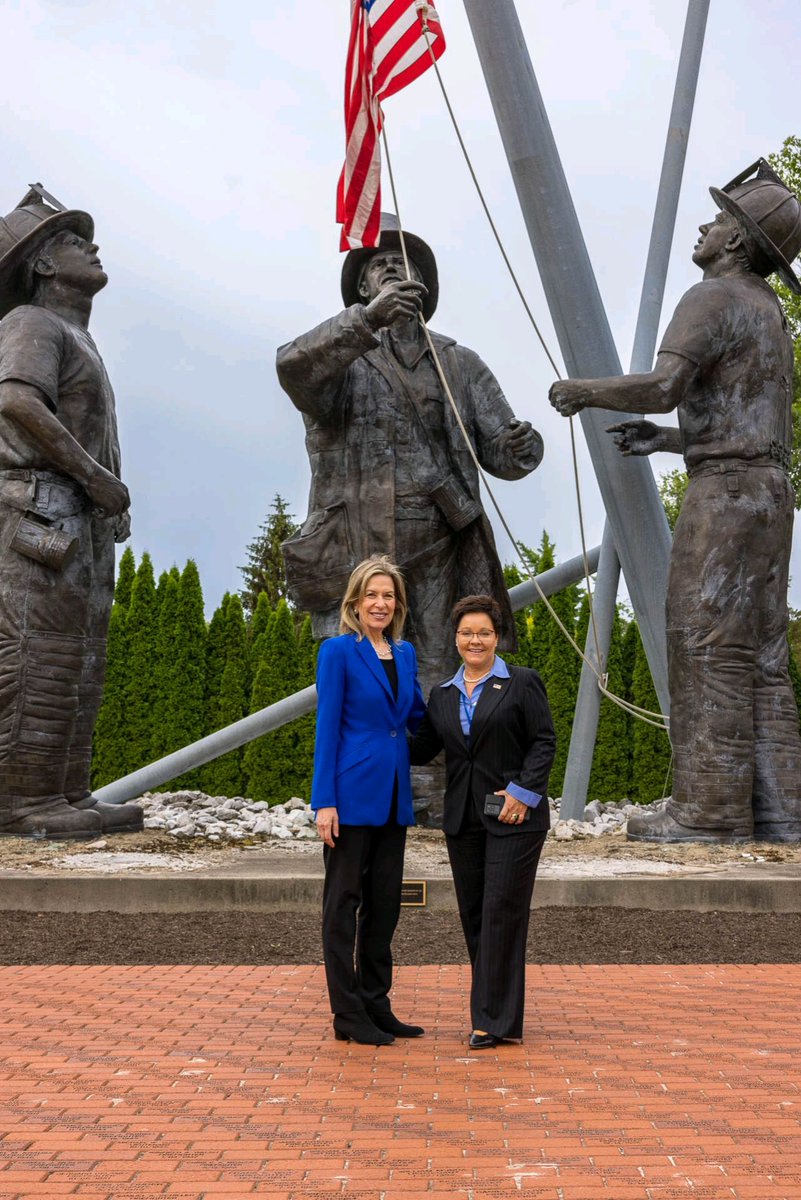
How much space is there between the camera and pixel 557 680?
13367mm

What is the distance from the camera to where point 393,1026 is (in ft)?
13.5

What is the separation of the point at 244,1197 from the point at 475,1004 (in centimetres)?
142

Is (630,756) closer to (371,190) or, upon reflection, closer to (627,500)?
(627,500)

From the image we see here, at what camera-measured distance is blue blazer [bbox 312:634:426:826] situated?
4.08m

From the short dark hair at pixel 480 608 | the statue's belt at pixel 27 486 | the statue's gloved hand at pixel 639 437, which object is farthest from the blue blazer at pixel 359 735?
the statue's gloved hand at pixel 639 437

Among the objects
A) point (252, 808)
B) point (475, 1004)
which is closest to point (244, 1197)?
point (475, 1004)

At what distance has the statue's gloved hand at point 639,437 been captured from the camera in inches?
293

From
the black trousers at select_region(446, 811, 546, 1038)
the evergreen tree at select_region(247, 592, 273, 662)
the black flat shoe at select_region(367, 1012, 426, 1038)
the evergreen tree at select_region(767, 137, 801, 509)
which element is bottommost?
the black flat shoe at select_region(367, 1012, 426, 1038)

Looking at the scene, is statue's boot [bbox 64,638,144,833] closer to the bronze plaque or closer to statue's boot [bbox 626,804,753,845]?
the bronze plaque

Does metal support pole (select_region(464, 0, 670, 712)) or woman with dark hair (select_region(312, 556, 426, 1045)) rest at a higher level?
metal support pole (select_region(464, 0, 670, 712))

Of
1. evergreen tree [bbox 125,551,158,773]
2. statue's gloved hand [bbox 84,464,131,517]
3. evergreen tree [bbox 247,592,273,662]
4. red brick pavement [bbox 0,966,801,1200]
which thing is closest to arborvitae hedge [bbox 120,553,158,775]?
evergreen tree [bbox 125,551,158,773]

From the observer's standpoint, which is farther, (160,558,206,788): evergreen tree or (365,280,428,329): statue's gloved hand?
(160,558,206,788): evergreen tree

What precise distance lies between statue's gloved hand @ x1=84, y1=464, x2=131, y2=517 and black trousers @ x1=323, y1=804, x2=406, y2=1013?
357 cm

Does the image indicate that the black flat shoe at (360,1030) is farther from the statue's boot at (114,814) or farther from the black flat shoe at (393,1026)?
the statue's boot at (114,814)
